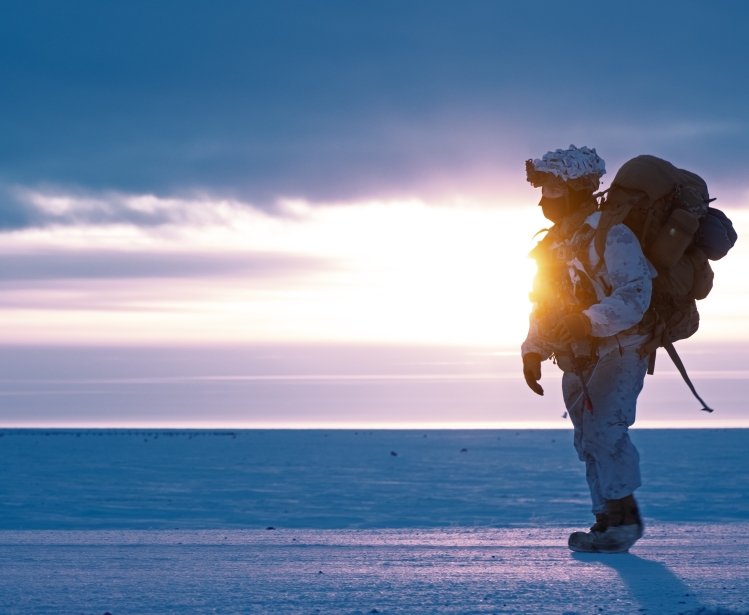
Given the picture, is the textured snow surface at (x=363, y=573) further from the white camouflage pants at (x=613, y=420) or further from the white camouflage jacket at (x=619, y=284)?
the white camouflage jacket at (x=619, y=284)

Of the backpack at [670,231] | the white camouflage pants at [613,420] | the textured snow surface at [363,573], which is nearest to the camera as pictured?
the textured snow surface at [363,573]

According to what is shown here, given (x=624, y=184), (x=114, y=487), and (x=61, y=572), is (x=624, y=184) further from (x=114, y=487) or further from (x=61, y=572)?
(x=114, y=487)

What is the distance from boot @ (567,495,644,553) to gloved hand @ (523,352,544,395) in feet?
2.28

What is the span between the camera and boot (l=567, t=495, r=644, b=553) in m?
5.37

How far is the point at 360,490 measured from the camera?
727 inches

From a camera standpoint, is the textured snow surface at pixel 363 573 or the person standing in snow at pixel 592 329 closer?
the textured snow surface at pixel 363 573

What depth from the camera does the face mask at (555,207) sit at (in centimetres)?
575

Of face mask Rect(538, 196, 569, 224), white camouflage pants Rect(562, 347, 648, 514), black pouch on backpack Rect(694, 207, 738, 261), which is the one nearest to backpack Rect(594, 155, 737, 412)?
black pouch on backpack Rect(694, 207, 738, 261)

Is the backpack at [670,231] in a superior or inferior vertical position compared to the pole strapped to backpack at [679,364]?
superior

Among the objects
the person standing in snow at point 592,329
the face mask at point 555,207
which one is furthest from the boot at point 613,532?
the face mask at point 555,207

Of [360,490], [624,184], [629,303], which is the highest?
[624,184]

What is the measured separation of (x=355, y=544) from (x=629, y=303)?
5.93ft

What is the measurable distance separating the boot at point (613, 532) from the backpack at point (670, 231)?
793 mm

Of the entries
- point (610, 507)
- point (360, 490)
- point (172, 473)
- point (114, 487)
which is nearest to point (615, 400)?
point (610, 507)
